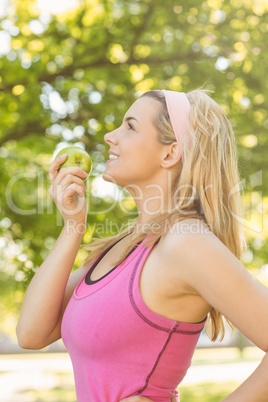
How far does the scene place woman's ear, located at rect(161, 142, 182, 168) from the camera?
7.04ft

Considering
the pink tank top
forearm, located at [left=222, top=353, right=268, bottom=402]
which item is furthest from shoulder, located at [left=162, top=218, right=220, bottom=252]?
forearm, located at [left=222, top=353, right=268, bottom=402]

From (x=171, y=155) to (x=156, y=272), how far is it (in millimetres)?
568

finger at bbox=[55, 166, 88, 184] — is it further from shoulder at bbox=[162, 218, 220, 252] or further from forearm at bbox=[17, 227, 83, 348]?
shoulder at bbox=[162, 218, 220, 252]

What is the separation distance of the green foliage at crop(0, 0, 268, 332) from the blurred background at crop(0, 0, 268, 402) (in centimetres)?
1

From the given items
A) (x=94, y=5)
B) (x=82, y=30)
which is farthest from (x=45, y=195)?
(x=94, y=5)

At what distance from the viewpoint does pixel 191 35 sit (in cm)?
682

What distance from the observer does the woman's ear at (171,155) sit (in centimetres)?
214

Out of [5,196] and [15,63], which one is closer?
[15,63]

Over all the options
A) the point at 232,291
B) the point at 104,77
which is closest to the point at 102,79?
the point at 104,77

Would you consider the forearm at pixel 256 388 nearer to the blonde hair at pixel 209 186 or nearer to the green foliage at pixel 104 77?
the blonde hair at pixel 209 186

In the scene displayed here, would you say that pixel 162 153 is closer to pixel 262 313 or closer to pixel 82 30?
pixel 262 313

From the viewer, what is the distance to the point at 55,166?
2.39m

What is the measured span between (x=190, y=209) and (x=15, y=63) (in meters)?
4.78

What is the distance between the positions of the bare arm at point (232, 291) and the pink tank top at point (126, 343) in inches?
7.8
